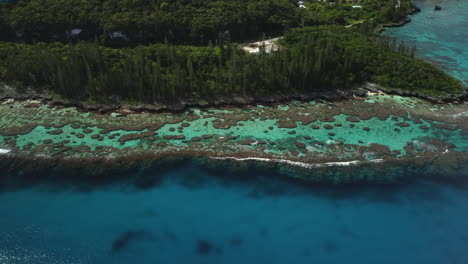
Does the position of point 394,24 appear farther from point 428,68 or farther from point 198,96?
point 198,96

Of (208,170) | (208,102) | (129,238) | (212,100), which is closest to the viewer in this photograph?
(129,238)

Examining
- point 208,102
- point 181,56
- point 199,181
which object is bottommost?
point 199,181

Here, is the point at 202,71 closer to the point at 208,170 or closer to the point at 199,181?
the point at 208,170

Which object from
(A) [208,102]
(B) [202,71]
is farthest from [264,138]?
(B) [202,71]

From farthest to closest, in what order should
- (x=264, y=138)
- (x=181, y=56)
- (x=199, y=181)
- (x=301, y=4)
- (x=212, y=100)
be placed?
(x=301, y=4)
(x=181, y=56)
(x=212, y=100)
(x=264, y=138)
(x=199, y=181)

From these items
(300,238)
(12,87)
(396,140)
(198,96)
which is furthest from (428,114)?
(12,87)

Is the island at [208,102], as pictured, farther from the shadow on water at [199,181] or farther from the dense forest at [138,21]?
the shadow on water at [199,181]

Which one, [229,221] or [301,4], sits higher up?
[301,4]

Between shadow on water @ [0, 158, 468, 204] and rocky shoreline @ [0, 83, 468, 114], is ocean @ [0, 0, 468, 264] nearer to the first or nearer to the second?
shadow on water @ [0, 158, 468, 204]
